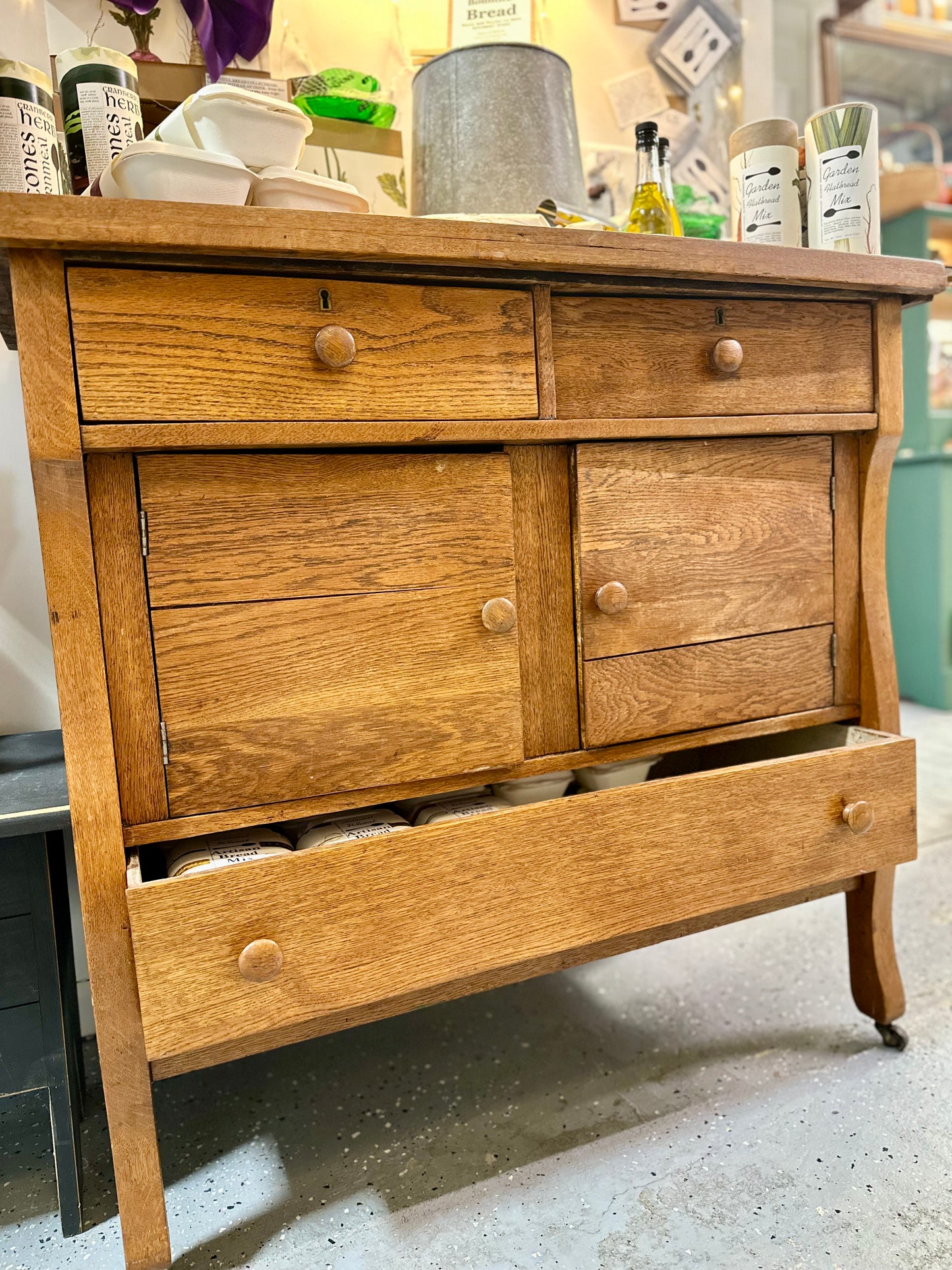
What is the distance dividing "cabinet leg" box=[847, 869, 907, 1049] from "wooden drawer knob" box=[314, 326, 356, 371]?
0.89 m

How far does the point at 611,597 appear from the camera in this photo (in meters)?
0.89

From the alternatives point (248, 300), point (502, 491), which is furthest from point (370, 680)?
point (248, 300)

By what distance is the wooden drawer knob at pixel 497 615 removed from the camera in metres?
0.84

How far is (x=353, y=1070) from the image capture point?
44.2 inches

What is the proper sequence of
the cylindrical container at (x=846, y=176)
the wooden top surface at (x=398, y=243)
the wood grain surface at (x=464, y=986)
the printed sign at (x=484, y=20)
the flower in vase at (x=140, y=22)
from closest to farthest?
the wooden top surface at (x=398, y=243)
the wood grain surface at (x=464, y=986)
the cylindrical container at (x=846, y=176)
the flower in vase at (x=140, y=22)
the printed sign at (x=484, y=20)

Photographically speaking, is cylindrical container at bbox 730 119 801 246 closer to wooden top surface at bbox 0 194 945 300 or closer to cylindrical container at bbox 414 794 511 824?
wooden top surface at bbox 0 194 945 300

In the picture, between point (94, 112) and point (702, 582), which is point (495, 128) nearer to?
point (94, 112)

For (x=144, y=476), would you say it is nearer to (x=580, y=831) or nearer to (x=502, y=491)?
(x=502, y=491)

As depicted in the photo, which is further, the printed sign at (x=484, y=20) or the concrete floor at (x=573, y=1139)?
the printed sign at (x=484, y=20)

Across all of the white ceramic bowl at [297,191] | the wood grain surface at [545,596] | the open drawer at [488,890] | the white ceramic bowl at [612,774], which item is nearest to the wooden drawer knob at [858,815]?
the open drawer at [488,890]

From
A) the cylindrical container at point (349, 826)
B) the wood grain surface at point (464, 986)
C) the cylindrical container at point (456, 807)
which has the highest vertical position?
the cylindrical container at point (349, 826)

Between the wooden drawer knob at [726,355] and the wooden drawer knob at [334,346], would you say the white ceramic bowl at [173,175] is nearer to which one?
the wooden drawer knob at [334,346]

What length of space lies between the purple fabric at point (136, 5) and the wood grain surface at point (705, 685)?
3.26 feet

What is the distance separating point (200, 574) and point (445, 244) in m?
0.36
